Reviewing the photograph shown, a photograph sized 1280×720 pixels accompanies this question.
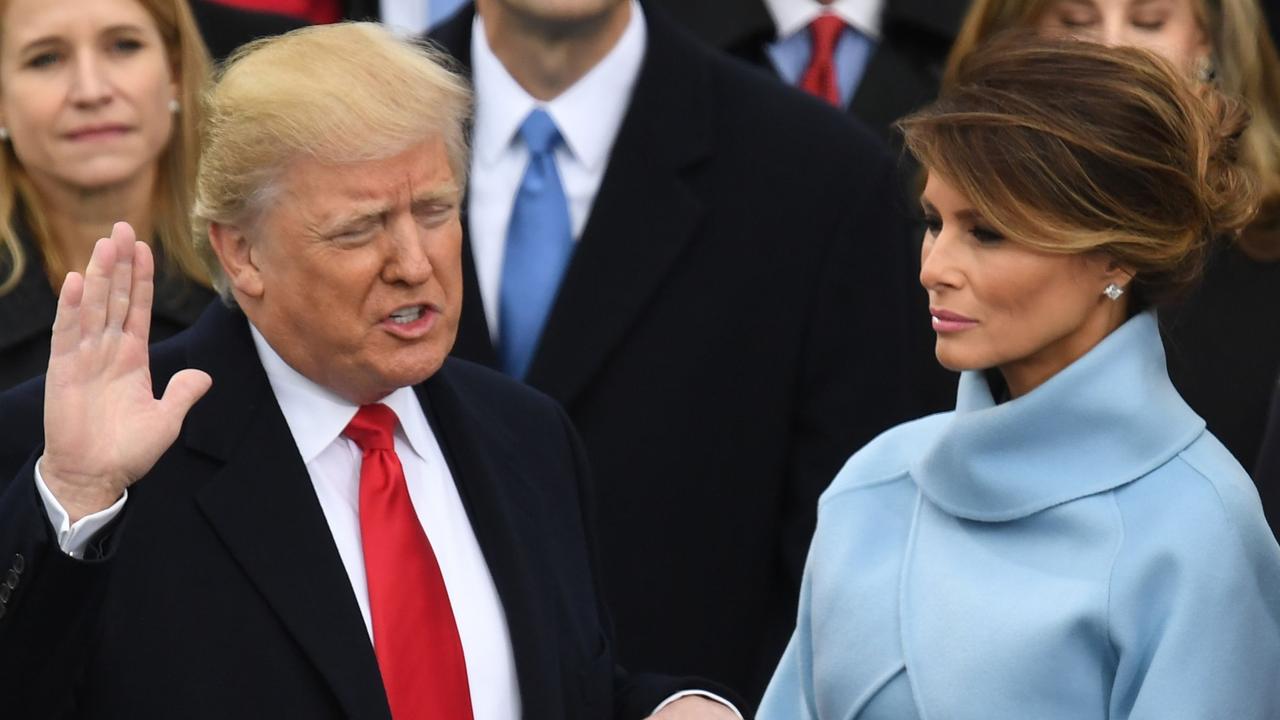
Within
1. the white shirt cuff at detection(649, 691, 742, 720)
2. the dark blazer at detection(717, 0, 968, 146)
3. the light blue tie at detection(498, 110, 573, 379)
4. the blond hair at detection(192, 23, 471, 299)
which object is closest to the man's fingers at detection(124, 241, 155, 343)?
the blond hair at detection(192, 23, 471, 299)

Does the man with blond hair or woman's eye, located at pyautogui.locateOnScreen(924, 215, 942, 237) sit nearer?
the man with blond hair

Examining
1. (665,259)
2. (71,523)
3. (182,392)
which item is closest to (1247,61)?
(665,259)

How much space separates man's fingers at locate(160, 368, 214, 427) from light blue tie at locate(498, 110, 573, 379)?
4.31 ft

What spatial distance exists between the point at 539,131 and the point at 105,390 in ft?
5.32

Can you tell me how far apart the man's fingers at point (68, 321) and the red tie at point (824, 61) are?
8.80 feet

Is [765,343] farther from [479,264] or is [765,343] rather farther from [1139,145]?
[1139,145]

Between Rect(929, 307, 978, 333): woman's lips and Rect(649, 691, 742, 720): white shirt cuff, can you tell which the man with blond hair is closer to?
Rect(649, 691, 742, 720): white shirt cuff

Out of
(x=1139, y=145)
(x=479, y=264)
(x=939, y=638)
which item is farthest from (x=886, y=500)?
(x=479, y=264)

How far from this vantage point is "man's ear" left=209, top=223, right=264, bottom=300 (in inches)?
130

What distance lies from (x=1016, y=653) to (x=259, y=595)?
103 centimetres

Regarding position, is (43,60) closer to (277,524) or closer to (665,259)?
(665,259)

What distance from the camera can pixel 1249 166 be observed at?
171 inches

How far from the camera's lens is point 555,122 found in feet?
14.4

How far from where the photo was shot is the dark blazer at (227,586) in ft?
9.52
